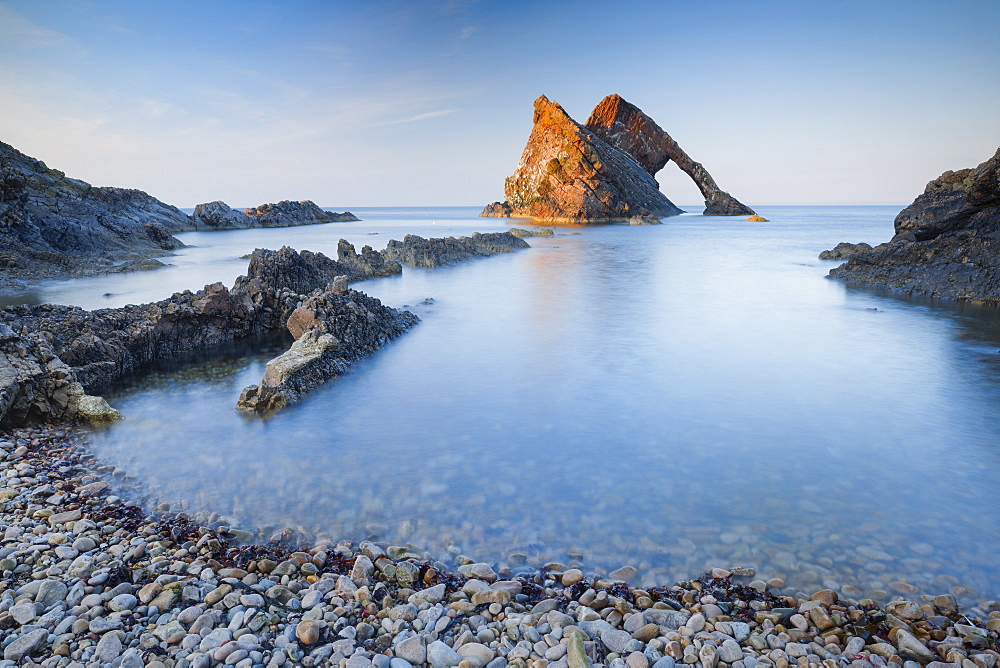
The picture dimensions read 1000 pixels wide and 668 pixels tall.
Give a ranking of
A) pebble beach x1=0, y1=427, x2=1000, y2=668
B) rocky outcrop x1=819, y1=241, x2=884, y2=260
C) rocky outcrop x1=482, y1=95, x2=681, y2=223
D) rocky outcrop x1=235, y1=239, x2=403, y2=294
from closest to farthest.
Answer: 1. pebble beach x1=0, y1=427, x2=1000, y2=668
2. rocky outcrop x1=235, y1=239, x2=403, y2=294
3. rocky outcrop x1=819, y1=241, x2=884, y2=260
4. rocky outcrop x1=482, y1=95, x2=681, y2=223

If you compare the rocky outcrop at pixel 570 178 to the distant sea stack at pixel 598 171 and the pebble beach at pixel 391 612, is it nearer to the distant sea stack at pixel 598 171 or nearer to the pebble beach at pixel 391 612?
the distant sea stack at pixel 598 171

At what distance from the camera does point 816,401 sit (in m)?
6.14

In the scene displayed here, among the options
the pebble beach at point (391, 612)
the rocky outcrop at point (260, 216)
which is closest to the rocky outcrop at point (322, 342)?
the pebble beach at point (391, 612)

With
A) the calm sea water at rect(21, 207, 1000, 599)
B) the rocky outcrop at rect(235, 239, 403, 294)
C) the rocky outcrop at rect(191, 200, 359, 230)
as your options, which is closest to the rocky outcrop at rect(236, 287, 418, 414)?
the calm sea water at rect(21, 207, 1000, 599)

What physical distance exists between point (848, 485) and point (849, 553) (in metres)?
1.08

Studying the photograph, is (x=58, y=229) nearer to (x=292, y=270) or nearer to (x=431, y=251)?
(x=292, y=270)

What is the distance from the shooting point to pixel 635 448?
4996mm

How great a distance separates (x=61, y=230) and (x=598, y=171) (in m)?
52.8

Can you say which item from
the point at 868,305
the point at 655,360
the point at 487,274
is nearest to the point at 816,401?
the point at 655,360

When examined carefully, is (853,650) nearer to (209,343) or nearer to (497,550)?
(497,550)

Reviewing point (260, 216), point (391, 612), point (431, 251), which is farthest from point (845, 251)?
point (260, 216)

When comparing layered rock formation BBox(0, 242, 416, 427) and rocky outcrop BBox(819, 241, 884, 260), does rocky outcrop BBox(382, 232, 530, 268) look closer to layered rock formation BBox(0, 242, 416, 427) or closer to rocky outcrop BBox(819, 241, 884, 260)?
layered rock formation BBox(0, 242, 416, 427)

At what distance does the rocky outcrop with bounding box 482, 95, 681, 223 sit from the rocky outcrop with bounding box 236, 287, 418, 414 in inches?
2155

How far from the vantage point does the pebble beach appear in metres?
2.41
